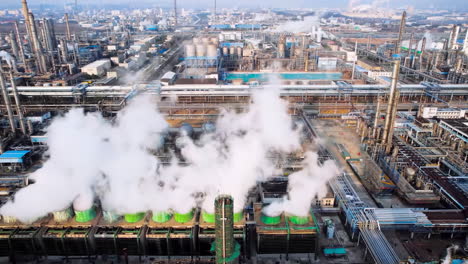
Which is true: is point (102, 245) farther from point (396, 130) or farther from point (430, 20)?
point (430, 20)

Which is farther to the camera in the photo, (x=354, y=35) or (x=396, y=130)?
(x=354, y=35)

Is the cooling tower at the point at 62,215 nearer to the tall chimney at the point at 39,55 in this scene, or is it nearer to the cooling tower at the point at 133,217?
the cooling tower at the point at 133,217

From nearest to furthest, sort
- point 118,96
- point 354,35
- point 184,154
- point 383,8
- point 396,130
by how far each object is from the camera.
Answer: point 184,154
point 396,130
point 118,96
point 354,35
point 383,8

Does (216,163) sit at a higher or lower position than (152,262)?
higher

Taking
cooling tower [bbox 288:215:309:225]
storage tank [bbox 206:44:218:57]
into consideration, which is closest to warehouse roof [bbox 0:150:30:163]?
cooling tower [bbox 288:215:309:225]

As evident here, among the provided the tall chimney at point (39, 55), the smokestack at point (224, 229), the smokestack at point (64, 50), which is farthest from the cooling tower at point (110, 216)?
the smokestack at point (64, 50)

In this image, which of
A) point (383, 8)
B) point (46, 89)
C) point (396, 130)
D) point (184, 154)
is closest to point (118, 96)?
point (46, 89)

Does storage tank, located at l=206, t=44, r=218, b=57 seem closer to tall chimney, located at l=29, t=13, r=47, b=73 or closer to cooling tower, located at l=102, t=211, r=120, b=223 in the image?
tall chimney, located at l=29, t=13, r=47, b=73
